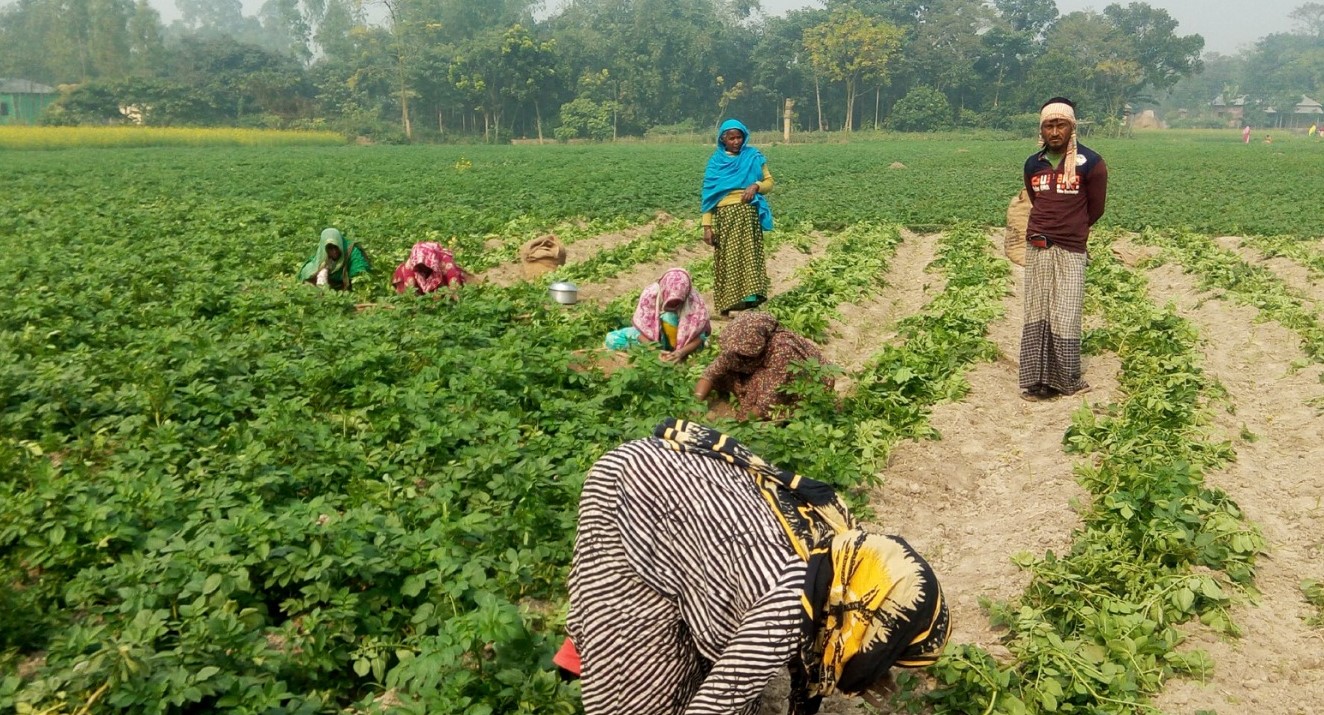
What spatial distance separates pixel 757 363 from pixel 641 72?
67.4m

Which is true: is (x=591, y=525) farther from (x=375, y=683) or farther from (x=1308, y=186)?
(x=1308, y=186)

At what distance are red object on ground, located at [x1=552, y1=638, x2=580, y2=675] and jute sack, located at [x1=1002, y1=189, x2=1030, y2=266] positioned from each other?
473 cm

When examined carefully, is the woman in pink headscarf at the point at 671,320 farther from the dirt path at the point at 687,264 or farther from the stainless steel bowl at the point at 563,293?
the stainless steel bowl at the point at 563,293

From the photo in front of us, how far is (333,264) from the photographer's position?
8.77 m

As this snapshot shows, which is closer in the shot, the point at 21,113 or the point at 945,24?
the point at 21,113

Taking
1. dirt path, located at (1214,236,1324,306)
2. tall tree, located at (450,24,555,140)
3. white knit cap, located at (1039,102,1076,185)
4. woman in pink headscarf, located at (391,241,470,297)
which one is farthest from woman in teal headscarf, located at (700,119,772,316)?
tall tree, located at (450,24,555,140)

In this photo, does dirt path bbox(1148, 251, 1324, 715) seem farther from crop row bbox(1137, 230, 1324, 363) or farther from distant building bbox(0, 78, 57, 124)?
distant building bbox(0, 78, 57, 124)

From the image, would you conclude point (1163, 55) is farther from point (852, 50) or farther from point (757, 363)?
point (757, 363)

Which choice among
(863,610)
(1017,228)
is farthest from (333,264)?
(863,610)

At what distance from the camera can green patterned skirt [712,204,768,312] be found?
8.46 metres

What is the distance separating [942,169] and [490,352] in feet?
86.9

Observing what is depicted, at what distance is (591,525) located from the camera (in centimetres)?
254

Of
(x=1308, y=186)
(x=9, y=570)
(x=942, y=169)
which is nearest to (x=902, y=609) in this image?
(x=9, y=570)

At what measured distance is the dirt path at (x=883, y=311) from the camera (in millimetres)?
7609
